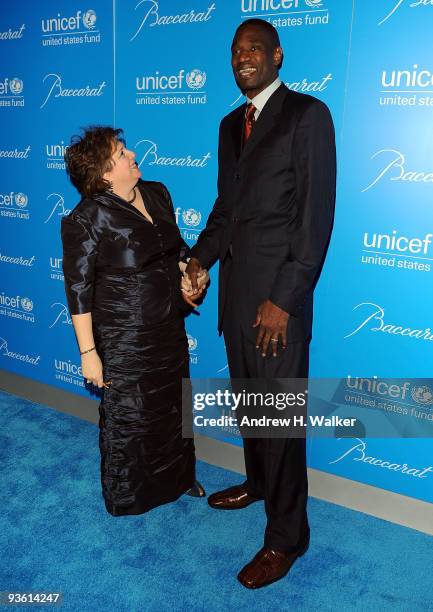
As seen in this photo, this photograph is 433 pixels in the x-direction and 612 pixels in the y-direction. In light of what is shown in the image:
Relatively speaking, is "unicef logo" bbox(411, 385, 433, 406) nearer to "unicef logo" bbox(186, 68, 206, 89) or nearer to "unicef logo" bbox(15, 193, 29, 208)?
"unicef logo" bbox(186, 68, 206, 89)

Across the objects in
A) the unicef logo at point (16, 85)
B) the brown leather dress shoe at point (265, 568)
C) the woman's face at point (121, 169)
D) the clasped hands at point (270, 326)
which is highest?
the unicef logo at point (16, 85)

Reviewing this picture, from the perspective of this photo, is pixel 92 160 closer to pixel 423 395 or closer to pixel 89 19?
pixel 89 19

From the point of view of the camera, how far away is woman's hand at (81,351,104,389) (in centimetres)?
262

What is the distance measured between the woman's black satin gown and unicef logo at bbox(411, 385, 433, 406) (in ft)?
3.72

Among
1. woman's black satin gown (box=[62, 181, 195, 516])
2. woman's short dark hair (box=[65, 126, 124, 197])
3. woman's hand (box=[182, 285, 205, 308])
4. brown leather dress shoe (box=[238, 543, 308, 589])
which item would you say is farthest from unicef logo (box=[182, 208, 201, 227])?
brown leather dress shoe (box=[238, 543, 308, 589])

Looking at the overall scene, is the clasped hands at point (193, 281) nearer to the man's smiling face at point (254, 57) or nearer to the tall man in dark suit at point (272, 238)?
the tall man in dark suit at point (272, 238)

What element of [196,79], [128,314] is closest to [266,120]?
[196,79]

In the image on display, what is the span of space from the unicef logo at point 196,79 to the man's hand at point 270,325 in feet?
4.40

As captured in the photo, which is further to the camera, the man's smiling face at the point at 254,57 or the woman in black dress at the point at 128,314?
the woman in black dress at the point at 128,314

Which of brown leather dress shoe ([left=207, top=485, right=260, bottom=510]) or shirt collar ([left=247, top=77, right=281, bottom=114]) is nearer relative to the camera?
shirt collar ([left=247, top=77, right=281, bottom=114])

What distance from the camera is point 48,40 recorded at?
346cm

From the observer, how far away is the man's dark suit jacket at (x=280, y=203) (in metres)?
2.08

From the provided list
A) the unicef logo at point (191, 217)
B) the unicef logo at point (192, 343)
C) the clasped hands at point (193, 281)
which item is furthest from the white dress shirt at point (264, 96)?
the unicef logo at point (192, 343)

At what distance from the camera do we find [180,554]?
2617mm
